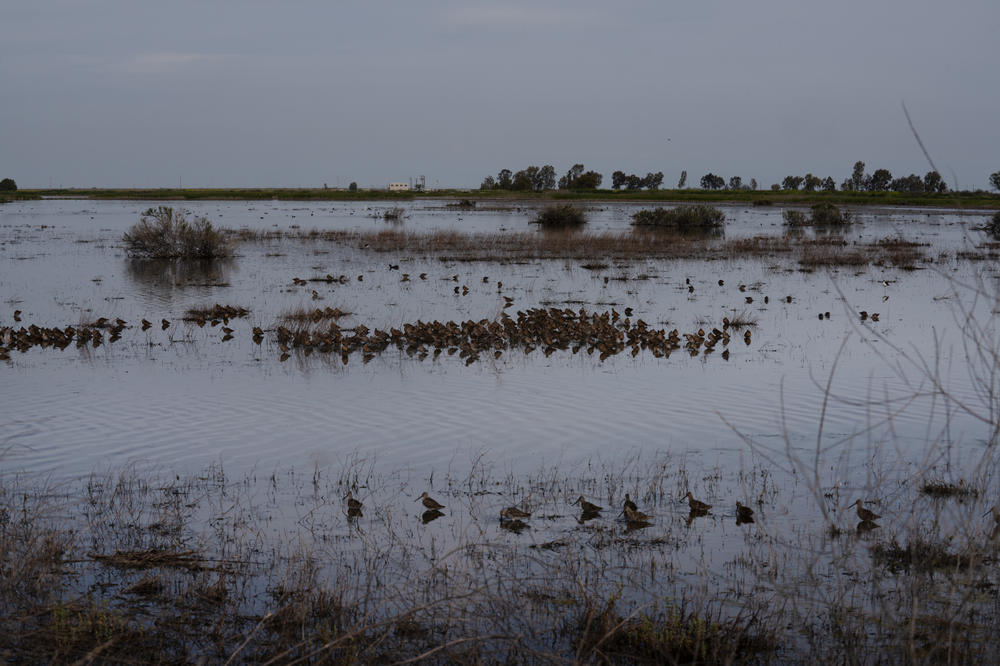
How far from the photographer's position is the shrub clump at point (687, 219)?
172ft

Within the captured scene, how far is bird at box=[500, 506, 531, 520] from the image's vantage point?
7.25 m

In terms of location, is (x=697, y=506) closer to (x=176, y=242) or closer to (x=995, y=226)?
(x=176, y=242)

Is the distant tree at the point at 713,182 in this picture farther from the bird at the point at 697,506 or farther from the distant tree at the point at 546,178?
the bird at the point at 697,506

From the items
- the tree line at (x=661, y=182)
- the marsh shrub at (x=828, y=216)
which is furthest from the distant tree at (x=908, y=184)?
the marsh shrub at (x=828, y=216)

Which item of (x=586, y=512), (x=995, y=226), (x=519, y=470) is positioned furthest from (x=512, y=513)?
(x=995, y=226)

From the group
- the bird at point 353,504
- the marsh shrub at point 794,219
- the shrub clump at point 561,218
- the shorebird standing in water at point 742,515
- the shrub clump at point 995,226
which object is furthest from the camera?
the marsh shrub at point 794,219

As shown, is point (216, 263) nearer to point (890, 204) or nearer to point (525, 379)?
point (525, 379)

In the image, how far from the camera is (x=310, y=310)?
19875 mm

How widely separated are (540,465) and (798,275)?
22135 mm

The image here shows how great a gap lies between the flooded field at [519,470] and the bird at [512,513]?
0.04m

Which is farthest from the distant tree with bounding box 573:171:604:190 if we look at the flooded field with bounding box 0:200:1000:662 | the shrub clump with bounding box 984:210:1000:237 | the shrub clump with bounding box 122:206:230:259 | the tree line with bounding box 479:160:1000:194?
the flooded field with bounding box 0:200:1000:662

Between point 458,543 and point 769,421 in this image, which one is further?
point 769,421

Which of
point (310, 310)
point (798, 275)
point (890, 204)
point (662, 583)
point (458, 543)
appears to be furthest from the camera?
point (890, 204)

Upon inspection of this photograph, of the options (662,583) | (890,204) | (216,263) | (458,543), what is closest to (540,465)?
(458,543)
